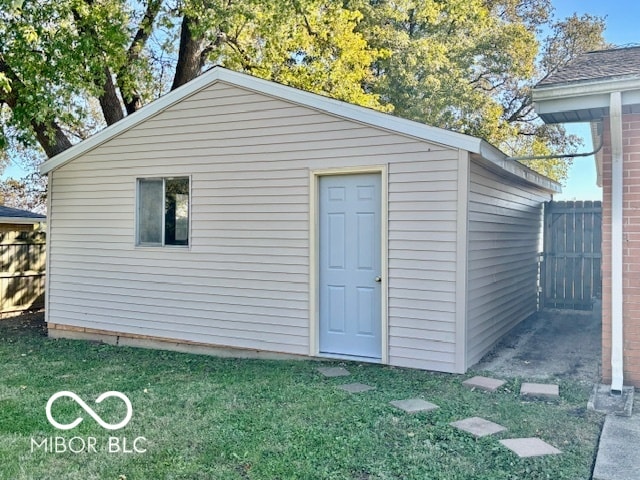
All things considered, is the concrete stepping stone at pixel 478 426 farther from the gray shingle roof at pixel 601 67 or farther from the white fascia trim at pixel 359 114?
the gray shingle roof at pixel 601 67

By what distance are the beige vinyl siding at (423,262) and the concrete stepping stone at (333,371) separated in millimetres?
554

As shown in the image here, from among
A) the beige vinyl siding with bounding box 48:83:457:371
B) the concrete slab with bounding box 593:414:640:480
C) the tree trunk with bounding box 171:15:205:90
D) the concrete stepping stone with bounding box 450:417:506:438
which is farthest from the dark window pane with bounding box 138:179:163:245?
the tree trunk with bounding box 171:15:205:90

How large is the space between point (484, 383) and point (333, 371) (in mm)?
1574

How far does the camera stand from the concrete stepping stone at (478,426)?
3893 mm

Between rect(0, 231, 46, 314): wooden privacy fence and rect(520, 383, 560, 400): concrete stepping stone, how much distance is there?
32.3 ft

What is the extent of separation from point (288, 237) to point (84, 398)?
280 centimetres

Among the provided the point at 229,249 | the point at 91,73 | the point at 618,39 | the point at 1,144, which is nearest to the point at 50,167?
the point at 1,144

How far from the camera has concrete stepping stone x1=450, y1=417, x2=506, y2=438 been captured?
3.89 meters

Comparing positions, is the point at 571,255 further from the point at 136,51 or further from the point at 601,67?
the point at 136,51

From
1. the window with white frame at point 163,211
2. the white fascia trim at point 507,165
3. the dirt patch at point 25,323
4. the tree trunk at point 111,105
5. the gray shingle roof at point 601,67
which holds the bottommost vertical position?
the dirt patch at point 25,323

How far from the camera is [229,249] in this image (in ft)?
22.5

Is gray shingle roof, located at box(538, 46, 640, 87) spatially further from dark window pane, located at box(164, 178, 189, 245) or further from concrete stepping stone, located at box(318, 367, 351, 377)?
dark window pane, located at box(164, 178, 189, 245)

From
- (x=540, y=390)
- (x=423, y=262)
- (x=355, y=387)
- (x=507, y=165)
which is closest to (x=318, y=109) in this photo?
(x=423, y=262)

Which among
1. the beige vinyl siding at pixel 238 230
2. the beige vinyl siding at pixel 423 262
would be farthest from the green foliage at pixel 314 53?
the beige vinyl siding at pixel 423 262
